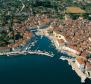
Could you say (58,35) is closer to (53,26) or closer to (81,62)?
(53,26)

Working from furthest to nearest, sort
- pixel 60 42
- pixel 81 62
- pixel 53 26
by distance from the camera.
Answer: pixel 53 26 → pixel 60 42 → pixel 81 62

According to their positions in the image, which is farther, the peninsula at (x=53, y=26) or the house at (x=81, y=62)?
the peninsula at (x=53, y=26)

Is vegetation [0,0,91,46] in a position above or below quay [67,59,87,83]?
below

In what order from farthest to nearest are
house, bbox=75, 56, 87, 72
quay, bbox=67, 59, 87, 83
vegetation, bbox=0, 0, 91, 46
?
1. vegetation, bbox=0, 0, 91, 46
2. house, bbox=75, 56, 87, 72
3. quay, bbox=67, 59, 87, 83

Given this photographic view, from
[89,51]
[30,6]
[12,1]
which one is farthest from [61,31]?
[12,1]

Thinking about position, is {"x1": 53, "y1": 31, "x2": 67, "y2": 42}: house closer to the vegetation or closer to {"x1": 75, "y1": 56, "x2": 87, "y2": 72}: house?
the vegetation

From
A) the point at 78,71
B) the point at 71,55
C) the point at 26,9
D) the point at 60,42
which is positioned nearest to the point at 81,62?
the point at 78,71

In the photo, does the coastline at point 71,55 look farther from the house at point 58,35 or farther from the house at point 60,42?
the house at point 58,35

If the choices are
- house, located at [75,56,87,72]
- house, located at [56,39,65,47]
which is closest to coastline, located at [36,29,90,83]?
house, located at [75,56,87,72]

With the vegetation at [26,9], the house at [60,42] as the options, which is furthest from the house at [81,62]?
the vegetation at [26,9]

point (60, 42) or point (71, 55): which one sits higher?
point (60, 42)

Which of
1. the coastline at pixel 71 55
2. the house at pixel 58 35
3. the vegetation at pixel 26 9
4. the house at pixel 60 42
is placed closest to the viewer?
the coastline at pixel 71 55
